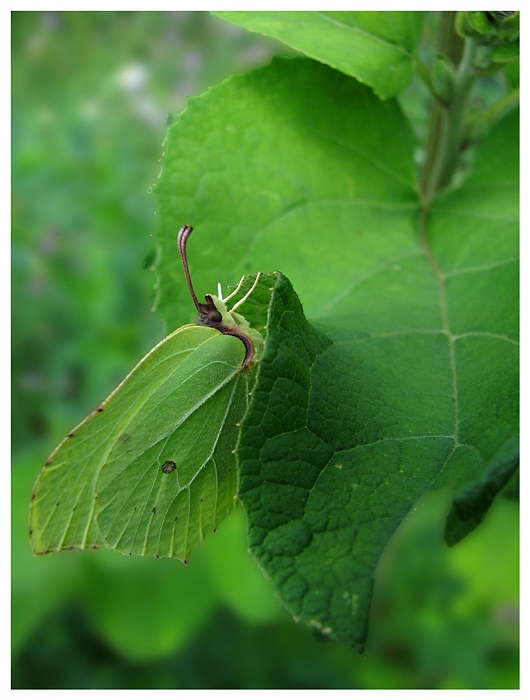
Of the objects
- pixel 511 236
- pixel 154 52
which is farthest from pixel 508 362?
pixel 154 52

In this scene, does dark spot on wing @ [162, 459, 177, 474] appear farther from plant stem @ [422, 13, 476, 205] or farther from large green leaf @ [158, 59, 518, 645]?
plant stem @ [422, 13, 476, 205]

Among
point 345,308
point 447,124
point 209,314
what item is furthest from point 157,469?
point 447,124

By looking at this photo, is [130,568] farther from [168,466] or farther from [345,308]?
[345,308]

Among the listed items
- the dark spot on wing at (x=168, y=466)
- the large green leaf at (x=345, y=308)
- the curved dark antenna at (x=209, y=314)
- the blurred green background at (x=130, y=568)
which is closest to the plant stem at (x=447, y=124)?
the large green leaf at (x=345, y=308)

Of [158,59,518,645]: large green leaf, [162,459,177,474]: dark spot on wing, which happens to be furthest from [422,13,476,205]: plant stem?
[162,459,177,474]: dark spot on wing

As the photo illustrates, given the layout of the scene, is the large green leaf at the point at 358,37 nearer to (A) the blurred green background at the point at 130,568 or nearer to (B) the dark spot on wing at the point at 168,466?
(B) the dark spot on wing at the point at 168,466
